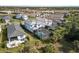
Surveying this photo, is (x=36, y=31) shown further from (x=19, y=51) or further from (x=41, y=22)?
(x=19, y=51)

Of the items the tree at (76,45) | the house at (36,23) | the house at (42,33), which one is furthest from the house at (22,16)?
the tree at (76,45)

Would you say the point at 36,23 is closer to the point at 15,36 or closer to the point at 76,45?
the point at 15,36

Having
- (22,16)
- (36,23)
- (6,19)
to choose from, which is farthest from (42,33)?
(6,19)

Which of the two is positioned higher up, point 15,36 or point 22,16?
point 22,16

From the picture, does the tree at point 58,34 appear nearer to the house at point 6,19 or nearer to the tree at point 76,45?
the tree at point 76,45

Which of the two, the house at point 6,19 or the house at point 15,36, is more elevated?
the house at point 6,19
